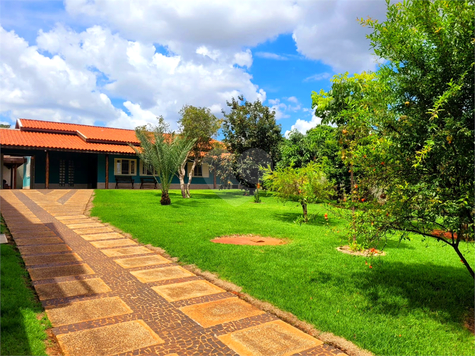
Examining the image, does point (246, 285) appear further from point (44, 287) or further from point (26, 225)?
point (26, 225)

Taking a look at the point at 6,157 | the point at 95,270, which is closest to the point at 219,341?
the point at 95,270

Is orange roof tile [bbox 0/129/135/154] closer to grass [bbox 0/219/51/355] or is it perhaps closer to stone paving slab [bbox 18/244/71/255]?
stone paving slab [bbox 18/244/71/255]

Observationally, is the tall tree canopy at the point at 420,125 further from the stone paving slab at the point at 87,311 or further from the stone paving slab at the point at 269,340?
the stone paving slab at the point at 87,311

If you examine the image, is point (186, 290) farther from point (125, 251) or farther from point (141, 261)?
point (125, 251)

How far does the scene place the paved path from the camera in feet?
11.1

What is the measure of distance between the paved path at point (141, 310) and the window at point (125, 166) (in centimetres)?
1853

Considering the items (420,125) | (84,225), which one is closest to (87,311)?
(420,125)

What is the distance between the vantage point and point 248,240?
8484 millimetres

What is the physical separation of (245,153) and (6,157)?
1668 centimetres

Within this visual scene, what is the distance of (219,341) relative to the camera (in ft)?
11.4

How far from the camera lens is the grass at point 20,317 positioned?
3166mm

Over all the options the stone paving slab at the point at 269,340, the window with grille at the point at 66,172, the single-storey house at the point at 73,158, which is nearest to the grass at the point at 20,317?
the stone paving slab at the point at 269,340

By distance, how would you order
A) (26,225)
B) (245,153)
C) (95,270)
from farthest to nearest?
(245,153), (26,225), (95,270)

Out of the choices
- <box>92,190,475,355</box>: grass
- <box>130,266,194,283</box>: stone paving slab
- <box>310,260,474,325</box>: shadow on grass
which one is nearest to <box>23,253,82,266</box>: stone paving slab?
<box>130,266,194,283</box>: stone paving slab
